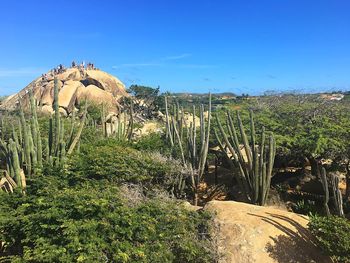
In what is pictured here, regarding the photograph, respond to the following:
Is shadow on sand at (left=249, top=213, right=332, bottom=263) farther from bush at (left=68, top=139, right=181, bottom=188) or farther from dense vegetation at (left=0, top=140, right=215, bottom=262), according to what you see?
bush at (left=68, top=139, right=181, bottom=188)

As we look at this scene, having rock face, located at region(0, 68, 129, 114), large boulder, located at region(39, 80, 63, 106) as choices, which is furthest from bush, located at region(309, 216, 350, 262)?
large boulder, located at region(39, 80, 63, 106)

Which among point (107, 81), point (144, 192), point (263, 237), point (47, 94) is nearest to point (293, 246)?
point (263, 237)

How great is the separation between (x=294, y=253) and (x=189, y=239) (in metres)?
2.26

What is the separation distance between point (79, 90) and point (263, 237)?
1266 inches

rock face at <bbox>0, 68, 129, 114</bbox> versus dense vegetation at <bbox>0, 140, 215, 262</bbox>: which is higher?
rock face at <bbox>0, 68, 129, 114</bbox>

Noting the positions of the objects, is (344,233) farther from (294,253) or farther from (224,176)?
(224,176)

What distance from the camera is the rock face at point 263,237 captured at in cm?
724

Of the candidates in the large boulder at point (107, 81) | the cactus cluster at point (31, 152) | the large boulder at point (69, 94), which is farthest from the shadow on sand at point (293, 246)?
the large boulder at point (107, 81)

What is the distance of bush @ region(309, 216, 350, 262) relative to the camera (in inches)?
265

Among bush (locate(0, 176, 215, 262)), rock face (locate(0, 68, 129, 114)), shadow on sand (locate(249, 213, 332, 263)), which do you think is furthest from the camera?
rock face (locate(0, 68, 129, 114))

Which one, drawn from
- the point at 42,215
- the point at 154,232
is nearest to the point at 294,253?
the point at 154,232

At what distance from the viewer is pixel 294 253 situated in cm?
729

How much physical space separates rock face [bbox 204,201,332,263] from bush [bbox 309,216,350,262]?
0.42 meters

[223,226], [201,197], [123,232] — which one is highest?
[123,232]
